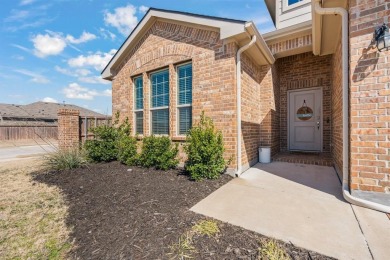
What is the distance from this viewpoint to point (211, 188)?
3.76 meters

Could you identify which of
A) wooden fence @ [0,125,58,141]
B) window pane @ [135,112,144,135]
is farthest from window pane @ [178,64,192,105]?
wooden fence @ [0,125,58,141]

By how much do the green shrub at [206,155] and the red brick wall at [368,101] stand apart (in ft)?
7.89

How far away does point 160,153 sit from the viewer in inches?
212

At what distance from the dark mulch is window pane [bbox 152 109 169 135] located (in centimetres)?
168

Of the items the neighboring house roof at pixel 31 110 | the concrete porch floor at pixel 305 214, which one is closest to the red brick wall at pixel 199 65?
the concrete porch floor at pixel 305 214

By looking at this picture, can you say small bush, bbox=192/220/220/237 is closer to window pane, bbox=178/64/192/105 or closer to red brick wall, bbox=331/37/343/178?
red brick wall, bbox=331/37/343/178

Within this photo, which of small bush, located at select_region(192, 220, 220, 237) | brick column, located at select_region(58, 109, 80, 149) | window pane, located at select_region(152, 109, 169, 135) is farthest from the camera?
brick column, located at select_region(58, 109, 80, 149)

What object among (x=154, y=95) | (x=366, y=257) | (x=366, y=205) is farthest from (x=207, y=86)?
(x=366, y=257)

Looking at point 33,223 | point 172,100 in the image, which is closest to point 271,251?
point 33,223

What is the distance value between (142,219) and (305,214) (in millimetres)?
2291

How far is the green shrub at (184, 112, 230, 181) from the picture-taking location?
14.0 ft

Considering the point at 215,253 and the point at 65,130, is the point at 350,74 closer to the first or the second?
the point at 215,253

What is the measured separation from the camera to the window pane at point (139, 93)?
22.7 ft

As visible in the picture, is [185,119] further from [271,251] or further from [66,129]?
[66,129]
